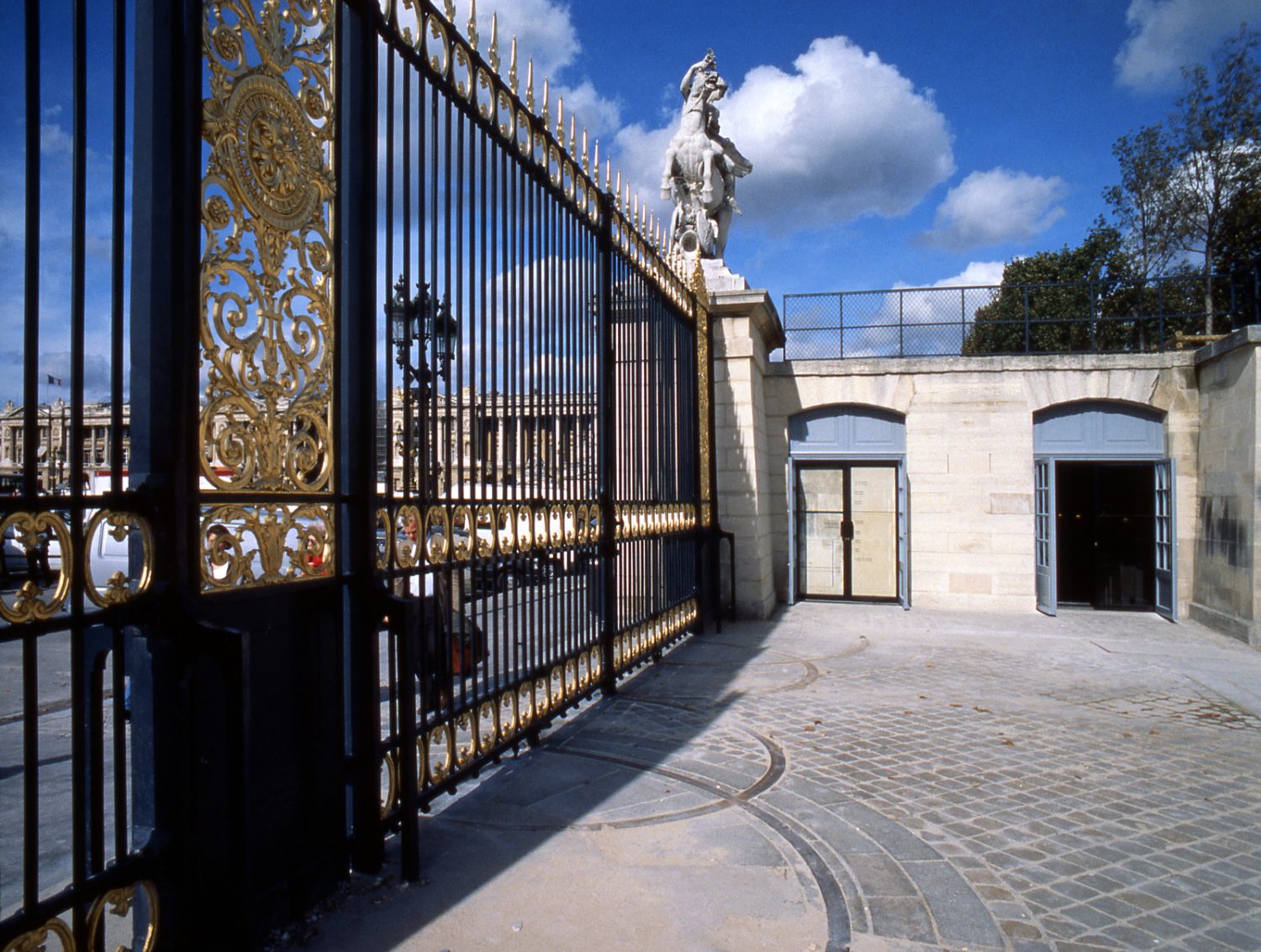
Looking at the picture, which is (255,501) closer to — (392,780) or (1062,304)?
(392,780)

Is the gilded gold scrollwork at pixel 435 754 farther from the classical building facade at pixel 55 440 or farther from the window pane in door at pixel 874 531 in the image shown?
the window pane in door at pixel 874 531

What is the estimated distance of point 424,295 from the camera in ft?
13.2

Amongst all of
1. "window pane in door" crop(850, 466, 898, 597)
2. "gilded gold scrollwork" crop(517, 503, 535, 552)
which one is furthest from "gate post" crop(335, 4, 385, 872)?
"window pane in door" crop(850, 466, 898, 597)

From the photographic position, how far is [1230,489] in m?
11.2

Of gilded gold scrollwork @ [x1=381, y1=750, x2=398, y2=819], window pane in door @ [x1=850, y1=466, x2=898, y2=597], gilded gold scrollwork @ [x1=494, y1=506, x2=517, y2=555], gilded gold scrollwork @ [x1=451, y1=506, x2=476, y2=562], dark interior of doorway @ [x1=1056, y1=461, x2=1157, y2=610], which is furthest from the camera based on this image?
dark interior of doorway @ [x1=1056, y1=461, x2=1157, y2=610]

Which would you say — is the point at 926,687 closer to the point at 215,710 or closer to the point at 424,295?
the point at 424,295

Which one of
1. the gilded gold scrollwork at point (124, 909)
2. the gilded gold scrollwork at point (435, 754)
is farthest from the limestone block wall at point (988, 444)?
the gilded gold scrollwork at point (124, 909)

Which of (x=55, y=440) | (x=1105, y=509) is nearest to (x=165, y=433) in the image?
(x=55, y=440)

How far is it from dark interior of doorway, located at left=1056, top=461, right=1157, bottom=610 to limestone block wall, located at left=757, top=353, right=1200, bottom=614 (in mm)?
1504

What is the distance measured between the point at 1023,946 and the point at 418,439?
3.19 meters

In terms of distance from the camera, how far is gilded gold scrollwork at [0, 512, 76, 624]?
210cm

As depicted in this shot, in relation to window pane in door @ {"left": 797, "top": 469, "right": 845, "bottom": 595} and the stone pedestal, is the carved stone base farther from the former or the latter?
window pane in door @ {"left": 797, "top": 469, "right": 845, "bottom": 595}

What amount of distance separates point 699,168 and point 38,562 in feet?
35.4

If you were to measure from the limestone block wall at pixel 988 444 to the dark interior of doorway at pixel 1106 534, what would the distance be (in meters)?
1.50
